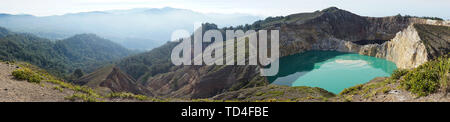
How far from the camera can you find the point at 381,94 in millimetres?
14891

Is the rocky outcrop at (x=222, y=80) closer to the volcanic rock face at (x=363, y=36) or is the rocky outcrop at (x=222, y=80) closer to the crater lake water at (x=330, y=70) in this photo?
the crater lake water at (x=330, y=70)

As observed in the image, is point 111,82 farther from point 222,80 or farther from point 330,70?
point 330,70

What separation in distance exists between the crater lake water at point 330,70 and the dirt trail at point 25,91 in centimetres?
4062

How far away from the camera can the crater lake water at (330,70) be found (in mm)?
50797

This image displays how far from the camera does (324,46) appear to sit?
314 ft

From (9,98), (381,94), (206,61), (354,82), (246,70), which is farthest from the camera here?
(206,61)

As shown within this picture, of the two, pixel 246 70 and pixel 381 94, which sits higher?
pixel 381 94

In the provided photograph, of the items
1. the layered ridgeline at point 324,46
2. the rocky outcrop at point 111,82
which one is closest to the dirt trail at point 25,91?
the layered ridgeline at point 324,46

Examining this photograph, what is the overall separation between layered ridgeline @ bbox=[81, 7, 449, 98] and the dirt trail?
127ft

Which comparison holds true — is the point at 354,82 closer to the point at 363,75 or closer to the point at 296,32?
the point at 363,75

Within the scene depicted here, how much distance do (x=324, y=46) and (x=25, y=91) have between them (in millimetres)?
95466

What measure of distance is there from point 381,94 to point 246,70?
44559 millimetres

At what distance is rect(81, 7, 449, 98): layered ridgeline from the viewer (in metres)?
53.0
